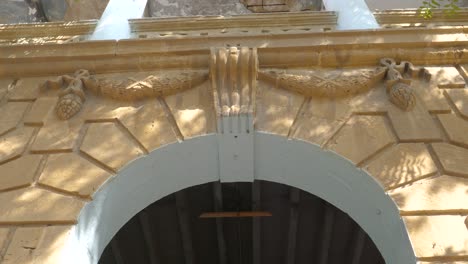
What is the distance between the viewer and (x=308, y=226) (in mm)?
8133

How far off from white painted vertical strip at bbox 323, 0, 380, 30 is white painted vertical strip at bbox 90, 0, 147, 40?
9.03 ft

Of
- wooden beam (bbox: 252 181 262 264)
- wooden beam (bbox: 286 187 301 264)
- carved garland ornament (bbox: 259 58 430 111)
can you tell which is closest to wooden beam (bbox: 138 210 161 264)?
wooden beam (bbox: 252 181 262 264)

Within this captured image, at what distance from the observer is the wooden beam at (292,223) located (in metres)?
7.56

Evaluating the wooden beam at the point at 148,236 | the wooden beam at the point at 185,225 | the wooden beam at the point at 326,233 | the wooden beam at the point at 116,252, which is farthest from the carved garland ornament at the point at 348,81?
the wooden beam at the point at 116,252

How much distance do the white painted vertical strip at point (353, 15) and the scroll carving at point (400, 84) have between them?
3.17 feet

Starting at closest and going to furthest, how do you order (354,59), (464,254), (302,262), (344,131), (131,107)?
(464,254), (344,131), (131,107), (354,59), (302,262)

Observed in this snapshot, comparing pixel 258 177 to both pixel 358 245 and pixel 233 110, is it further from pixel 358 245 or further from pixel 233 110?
pixel 358 245

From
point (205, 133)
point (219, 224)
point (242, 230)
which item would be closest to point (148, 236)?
point (219, 224)

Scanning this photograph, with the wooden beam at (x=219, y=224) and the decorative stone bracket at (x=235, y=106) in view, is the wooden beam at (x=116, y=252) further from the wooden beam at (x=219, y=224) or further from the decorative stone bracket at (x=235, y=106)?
the decorative stone bracket at (x=235, y=106)

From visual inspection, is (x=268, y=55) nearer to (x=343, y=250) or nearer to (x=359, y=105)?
(x=359, y=105)

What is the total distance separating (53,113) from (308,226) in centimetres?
440

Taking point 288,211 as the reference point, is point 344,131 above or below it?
below

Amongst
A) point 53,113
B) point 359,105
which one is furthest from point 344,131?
point 53,113

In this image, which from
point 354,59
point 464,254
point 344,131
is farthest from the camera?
point 354,59
